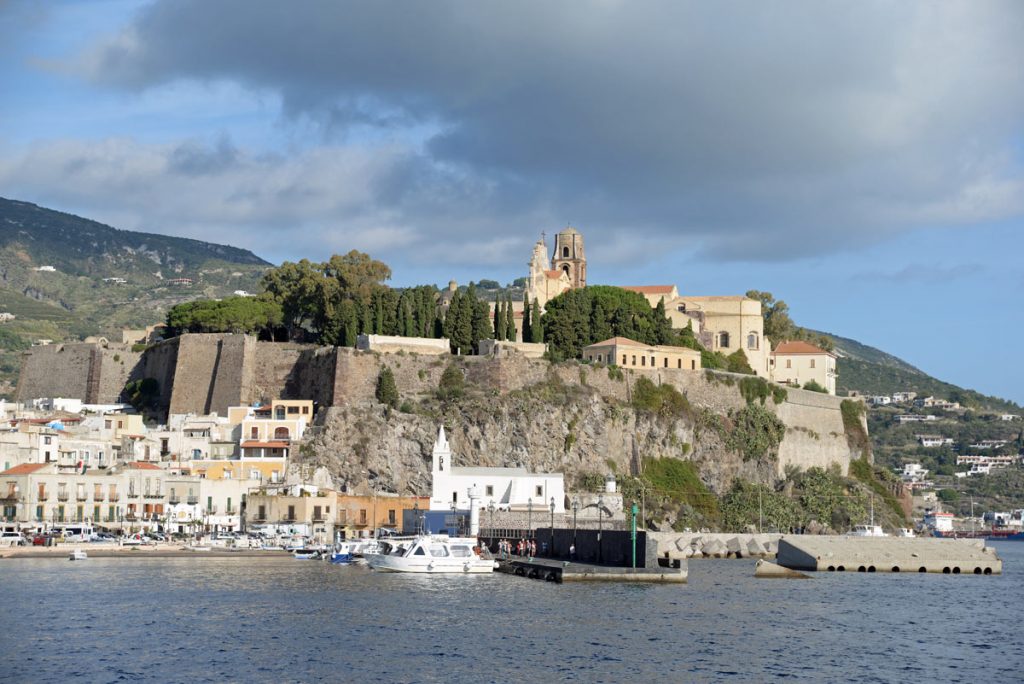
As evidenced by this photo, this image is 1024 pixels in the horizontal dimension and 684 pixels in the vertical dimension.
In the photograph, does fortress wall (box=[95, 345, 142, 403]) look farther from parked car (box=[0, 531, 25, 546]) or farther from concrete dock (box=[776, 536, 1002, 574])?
concrete dock (box=[776, 536, 1002, 574])

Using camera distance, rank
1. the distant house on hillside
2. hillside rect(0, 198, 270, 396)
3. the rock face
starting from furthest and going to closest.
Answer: hillside rect(0, 198, 270, 396) → the distant house on hillside → the rock face

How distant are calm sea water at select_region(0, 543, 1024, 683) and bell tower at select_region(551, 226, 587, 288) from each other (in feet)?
160

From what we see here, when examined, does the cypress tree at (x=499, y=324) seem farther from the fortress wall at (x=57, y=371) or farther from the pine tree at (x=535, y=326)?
the fortress wall at (x=57, y=371)

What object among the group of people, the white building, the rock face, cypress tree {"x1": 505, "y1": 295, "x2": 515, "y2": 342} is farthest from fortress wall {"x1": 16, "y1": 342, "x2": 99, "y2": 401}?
the group of people

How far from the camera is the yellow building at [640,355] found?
7881 cm

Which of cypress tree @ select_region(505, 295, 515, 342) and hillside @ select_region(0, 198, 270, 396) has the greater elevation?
hillside @ select_region(0, 198, 270, 396)

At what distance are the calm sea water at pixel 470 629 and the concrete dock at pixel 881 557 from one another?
37.5 feet

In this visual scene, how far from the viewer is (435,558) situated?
173 ft

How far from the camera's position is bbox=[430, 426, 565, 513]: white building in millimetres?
65500

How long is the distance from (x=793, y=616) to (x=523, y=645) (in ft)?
36.5

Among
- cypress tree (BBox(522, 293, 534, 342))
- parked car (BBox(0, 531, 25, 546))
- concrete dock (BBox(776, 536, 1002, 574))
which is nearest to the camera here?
parked car (BBox(0, 531, 25, 546))

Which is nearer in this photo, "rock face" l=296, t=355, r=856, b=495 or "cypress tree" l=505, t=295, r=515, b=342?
"rock face" l=296, t=355, r=856, b=495

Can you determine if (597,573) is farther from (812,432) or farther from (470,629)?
(812,432)

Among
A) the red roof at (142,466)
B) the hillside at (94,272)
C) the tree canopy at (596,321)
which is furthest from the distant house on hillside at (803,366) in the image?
the hillside at (94,272)
